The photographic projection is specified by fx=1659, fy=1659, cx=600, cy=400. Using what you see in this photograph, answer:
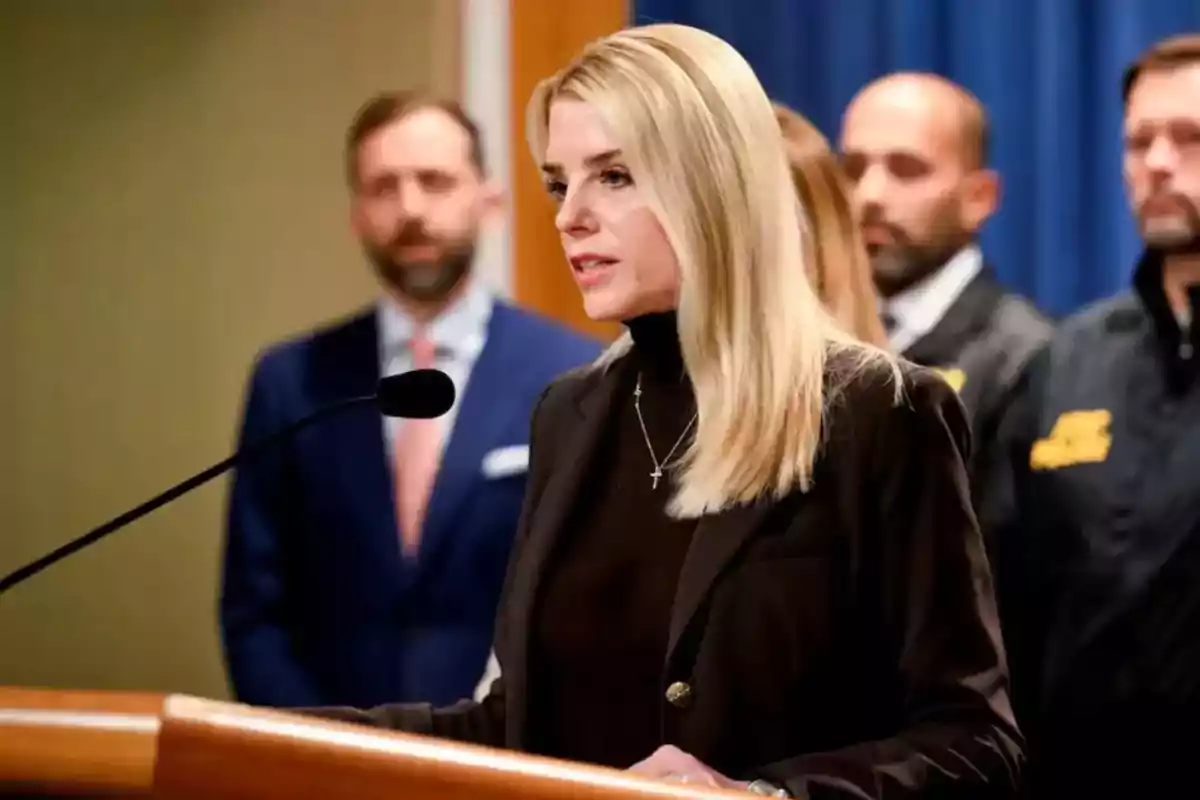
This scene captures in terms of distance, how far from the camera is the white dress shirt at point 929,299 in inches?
72.7

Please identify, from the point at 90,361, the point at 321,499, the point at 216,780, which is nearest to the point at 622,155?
the point at 216,780

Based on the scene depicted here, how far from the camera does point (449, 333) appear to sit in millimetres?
1932

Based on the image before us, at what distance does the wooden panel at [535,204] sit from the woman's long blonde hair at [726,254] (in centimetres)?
117

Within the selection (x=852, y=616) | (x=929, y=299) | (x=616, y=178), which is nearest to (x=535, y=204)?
(x=929, y=299)

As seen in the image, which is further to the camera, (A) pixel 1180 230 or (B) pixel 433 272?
(B) pixel 433 272

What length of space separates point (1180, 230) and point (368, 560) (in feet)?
3.09

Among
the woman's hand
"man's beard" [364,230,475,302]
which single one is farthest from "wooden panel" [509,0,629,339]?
the woman's hand

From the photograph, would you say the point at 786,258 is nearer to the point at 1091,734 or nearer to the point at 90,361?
the point at 1091,734

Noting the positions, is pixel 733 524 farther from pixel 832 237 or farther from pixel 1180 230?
pixel 1180 230

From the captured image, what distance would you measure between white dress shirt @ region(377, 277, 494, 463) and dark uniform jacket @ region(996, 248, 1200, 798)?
24.2 inches

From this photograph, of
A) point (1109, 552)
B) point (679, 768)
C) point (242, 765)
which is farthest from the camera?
point (1109, 552)

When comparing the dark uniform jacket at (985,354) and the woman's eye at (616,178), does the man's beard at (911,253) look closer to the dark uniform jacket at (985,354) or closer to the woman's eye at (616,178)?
the dark uniform jacket at (985,354)

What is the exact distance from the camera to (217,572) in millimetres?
2256

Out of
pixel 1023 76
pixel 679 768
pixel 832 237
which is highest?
pixel 1023 76
